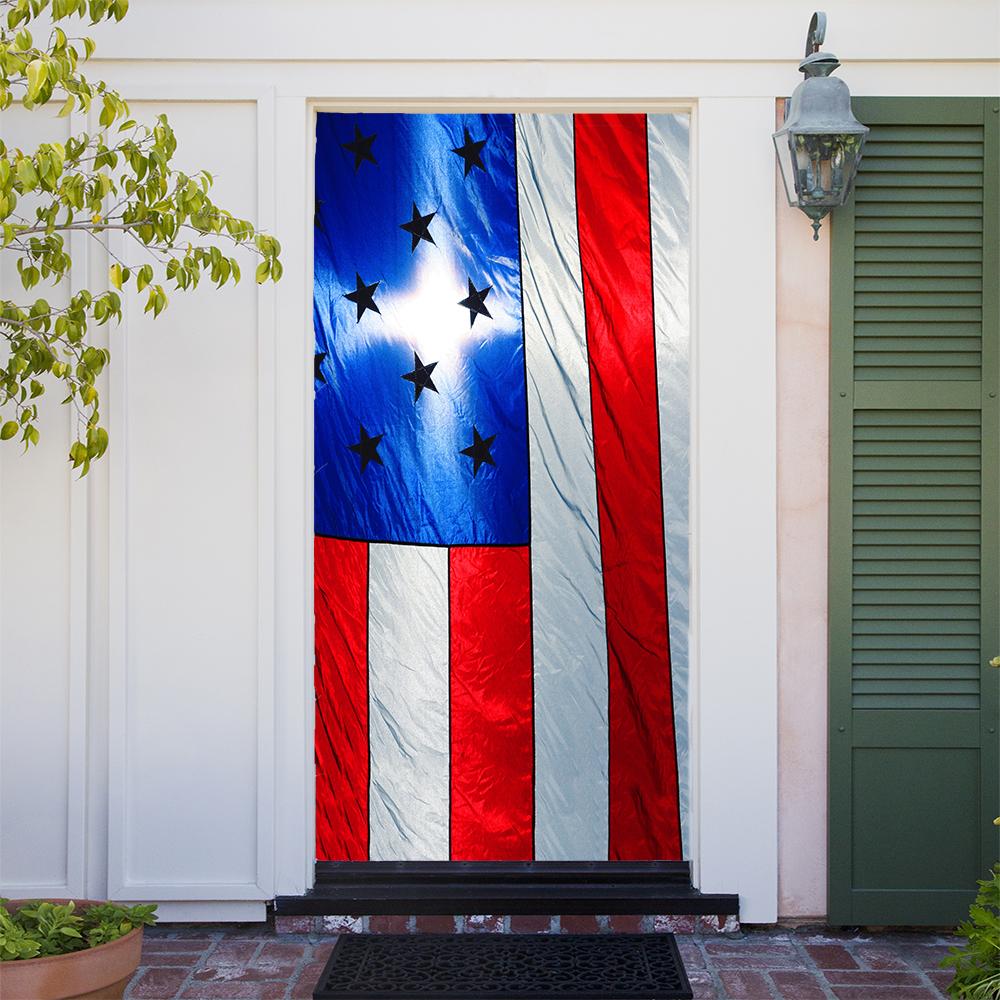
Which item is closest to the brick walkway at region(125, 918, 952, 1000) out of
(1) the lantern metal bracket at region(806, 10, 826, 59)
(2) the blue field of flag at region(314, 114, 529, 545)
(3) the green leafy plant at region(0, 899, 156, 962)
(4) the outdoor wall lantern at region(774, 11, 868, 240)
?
(3) the green leafy plant at region(0, 899, 156, 962)

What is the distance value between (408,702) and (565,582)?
2.36ft

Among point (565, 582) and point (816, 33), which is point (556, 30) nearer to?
point (816, 33)

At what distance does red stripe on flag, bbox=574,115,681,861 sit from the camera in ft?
13.8

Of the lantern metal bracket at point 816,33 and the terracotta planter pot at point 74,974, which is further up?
the lantern metal bracket at point 816,33

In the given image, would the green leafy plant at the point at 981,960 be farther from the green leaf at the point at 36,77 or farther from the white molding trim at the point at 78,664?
the green leaf at the point at 36,77

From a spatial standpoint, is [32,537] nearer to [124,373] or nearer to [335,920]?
[124,373]

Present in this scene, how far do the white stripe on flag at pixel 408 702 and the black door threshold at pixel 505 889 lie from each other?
0.39ft

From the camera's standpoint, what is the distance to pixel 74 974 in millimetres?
2863

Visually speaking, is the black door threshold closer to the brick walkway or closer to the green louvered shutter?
the brick walkway

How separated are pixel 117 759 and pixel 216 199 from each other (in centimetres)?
194

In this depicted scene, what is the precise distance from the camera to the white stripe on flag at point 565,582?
13.8 feet

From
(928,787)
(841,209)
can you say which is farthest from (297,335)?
(928,787)

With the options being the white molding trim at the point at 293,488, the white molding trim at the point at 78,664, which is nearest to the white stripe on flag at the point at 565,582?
the white molding trim at the point at 293,488

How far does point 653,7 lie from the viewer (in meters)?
3.94
